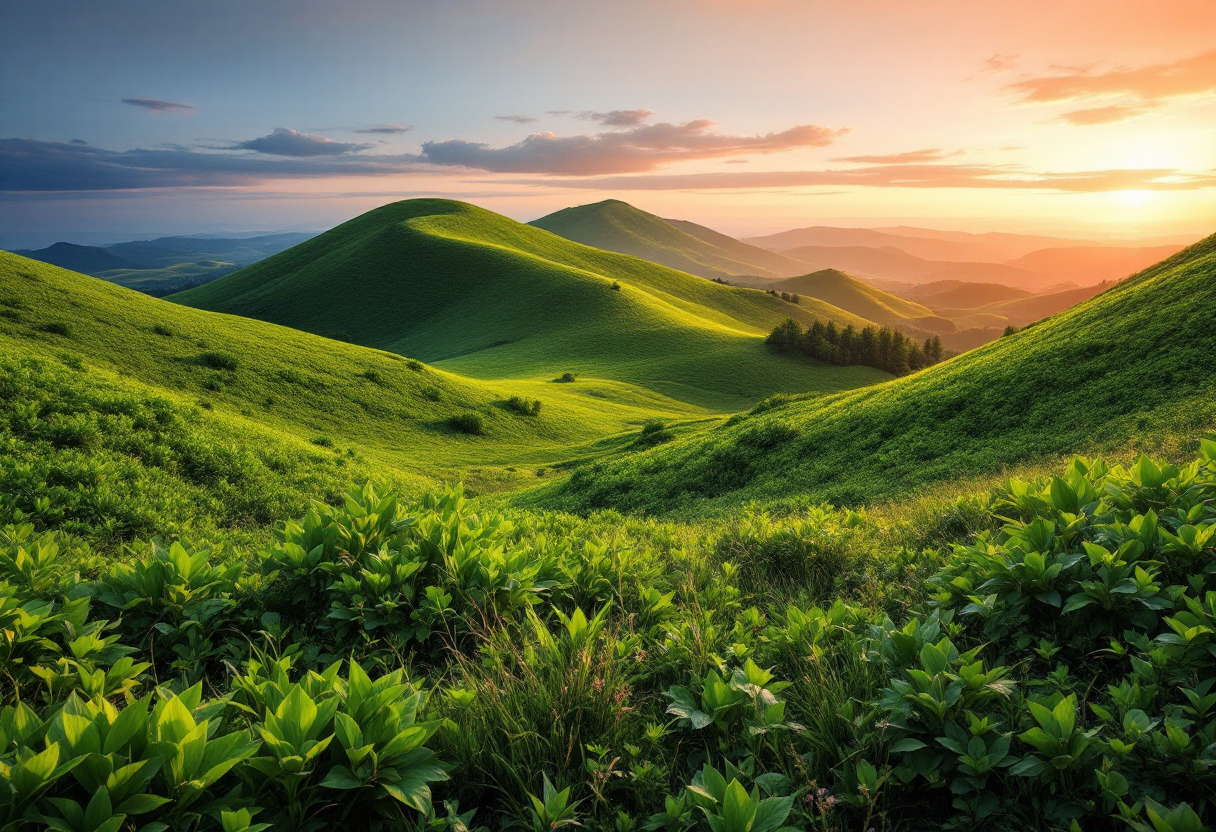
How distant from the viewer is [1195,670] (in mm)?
3713

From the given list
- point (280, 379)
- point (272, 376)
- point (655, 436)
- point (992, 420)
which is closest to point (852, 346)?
point (655, 436)

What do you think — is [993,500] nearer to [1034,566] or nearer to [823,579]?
[823,579]

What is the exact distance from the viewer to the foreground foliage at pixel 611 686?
124 inches

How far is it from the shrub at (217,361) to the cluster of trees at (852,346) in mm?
88779

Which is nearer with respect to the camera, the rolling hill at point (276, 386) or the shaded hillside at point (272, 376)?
the rolling hill at point (276, 386)

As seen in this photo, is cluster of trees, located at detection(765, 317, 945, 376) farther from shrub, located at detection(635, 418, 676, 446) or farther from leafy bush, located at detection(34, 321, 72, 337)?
leafy bush, located at detection(34, 321, 72, 337)

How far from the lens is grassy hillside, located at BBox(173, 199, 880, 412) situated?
96562 millimetres

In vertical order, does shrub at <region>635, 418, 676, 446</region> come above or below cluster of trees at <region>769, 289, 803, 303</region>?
below

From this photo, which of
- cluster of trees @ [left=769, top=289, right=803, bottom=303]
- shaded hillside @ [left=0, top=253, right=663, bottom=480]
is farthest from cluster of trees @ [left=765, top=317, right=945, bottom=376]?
shaded hillside @ [left=0, top=253, right=663, bottom=480]

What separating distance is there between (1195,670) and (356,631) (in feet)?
20.7

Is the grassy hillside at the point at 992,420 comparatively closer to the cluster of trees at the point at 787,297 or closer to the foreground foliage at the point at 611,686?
the foreground foliage at the point at 611,686

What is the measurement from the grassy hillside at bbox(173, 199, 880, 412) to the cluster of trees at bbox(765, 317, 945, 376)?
4651 mm

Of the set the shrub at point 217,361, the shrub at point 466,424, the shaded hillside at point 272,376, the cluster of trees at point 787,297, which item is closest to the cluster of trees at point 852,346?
the cluster of trees at point 787,297

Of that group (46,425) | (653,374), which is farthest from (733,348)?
(46,425)
